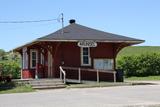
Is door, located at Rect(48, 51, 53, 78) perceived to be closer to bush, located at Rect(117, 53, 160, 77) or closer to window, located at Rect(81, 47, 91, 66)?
window, located at Rect(81, 47, 91, 66)

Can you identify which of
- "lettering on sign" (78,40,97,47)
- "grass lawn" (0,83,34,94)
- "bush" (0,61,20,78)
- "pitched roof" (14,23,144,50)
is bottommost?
"grass lawn" (0,83,34,94)

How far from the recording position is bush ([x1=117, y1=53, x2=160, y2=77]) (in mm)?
46875

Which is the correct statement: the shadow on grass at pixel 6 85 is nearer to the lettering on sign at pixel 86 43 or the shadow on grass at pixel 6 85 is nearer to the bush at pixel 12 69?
the lettering on sign at pixel 86 43

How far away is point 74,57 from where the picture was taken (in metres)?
33.7

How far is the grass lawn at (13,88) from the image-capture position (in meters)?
27.4

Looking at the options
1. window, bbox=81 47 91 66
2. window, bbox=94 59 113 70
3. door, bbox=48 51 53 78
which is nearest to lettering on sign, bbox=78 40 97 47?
window, bbox=81 47 91 66

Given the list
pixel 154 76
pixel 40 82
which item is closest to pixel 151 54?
pixel 154 76

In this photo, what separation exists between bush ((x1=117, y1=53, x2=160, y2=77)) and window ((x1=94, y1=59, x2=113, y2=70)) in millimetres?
11836

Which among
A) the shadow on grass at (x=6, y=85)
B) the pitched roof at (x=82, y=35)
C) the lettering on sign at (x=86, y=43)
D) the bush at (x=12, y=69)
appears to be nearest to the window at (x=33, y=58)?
the pitched roof at (x=82, y=35)

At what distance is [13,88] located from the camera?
29.0m

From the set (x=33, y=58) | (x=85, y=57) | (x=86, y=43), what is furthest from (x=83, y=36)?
(x=33, y=58)

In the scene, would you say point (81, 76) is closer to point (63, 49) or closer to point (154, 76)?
point (63, 49)

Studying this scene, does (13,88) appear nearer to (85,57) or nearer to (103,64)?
(85,57)

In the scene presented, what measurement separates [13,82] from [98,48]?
6.94 metres
